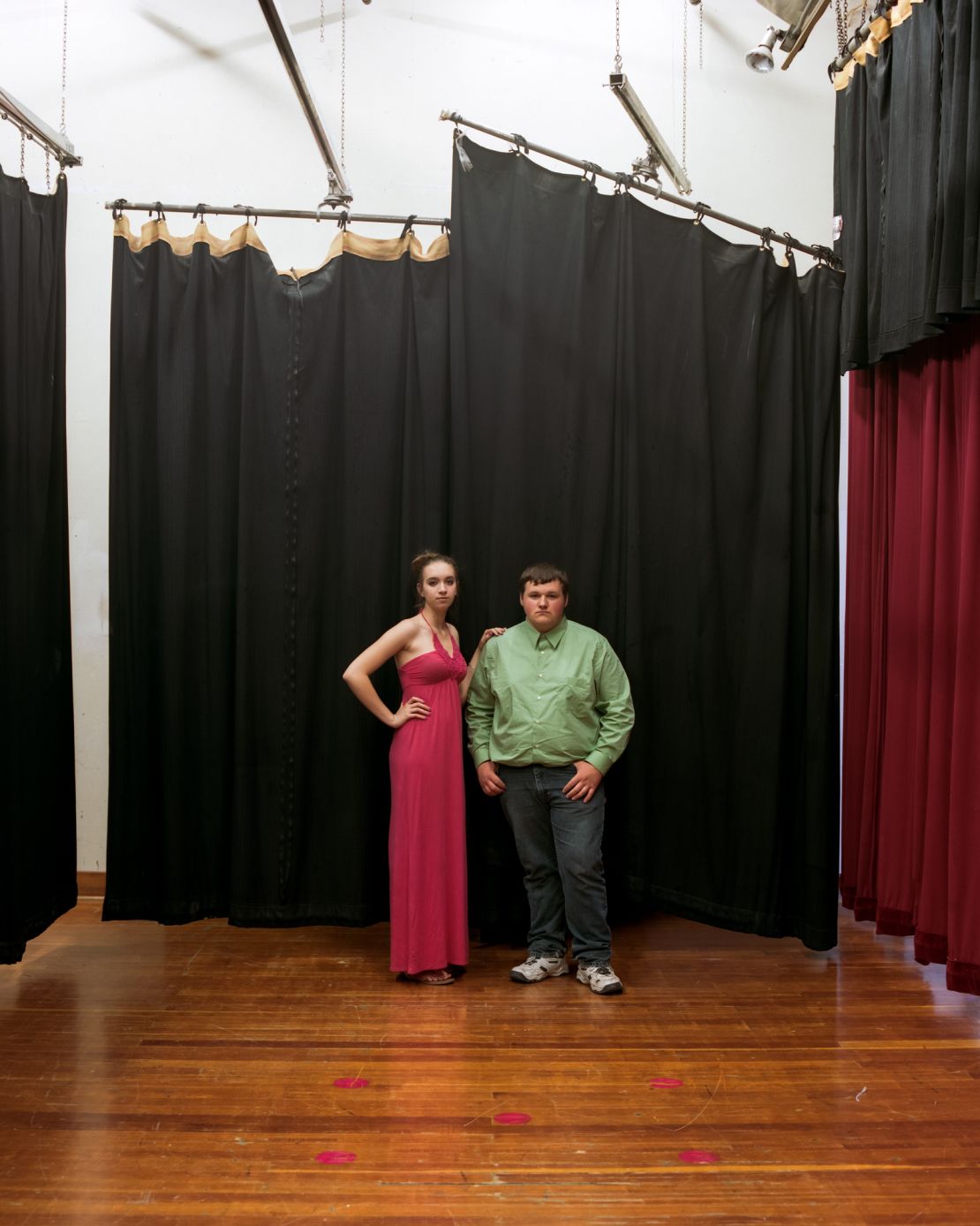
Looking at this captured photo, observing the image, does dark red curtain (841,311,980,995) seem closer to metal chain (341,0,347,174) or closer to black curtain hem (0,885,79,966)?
metal chain (341,0,347,174)

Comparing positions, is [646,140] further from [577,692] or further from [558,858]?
[558,858]

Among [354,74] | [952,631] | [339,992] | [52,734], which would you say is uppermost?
[354,74]

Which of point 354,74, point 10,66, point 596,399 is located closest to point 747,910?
point 596,399

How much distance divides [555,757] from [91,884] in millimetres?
2072

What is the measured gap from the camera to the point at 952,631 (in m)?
3.12

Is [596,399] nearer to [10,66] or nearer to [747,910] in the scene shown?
[747,910]

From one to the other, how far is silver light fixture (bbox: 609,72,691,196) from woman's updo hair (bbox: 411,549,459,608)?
1377 millimetres

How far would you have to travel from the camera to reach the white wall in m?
4.07

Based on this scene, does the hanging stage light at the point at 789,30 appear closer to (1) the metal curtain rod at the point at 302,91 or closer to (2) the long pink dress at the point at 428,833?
(1) the metal curtain rod at the point at 302,91

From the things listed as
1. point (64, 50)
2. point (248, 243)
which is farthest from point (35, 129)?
point (64, 50)

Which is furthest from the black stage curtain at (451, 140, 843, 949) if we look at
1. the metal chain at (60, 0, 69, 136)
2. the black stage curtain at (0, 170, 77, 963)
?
the metal chain at (60, 0, 69, 136)

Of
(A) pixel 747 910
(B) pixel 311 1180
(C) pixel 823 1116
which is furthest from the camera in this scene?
(A) pixel 747 910

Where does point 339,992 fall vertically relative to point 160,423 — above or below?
below

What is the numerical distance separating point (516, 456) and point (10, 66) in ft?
8.62
